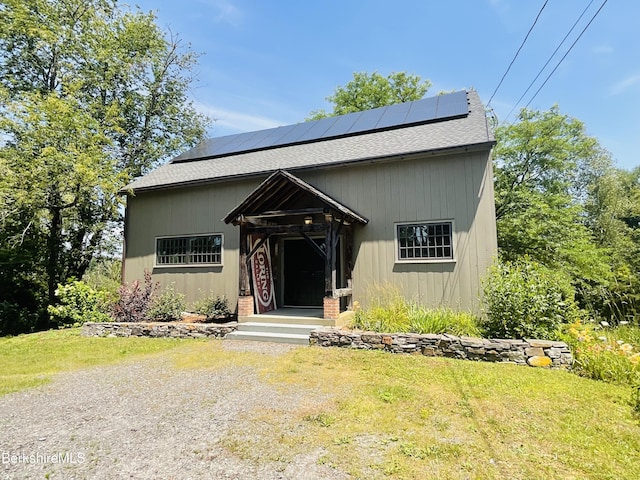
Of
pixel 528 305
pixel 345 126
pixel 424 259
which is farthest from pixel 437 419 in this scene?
pixel 345 126

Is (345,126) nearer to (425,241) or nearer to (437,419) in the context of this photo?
(425,241)

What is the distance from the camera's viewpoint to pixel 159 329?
24.7 feet

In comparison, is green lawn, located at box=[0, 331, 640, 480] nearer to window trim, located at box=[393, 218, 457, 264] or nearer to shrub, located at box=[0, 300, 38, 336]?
window trim, located at box=[393, 218, 457, 264]

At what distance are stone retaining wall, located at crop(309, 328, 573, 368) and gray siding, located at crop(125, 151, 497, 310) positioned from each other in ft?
6.36

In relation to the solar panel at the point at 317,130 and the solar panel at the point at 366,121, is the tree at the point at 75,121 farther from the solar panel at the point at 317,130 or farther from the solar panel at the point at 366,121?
the solar panel at the point at 366,121

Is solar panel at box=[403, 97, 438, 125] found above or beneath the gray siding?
above

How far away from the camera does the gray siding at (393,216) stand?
724 cm

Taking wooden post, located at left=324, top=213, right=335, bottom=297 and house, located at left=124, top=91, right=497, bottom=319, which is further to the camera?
house, located at left=124, top=91, right=497, bottom=319

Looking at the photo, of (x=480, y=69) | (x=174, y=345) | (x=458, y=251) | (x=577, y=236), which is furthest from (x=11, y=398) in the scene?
(x=577, y=236)

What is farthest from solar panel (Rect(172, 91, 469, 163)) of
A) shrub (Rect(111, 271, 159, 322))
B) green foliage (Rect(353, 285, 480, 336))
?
green foliage (Rect(353, 285, 480, 336))

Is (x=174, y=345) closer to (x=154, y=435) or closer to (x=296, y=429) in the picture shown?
(x=154, y=435)

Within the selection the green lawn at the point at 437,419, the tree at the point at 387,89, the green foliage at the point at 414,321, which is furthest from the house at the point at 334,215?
the tree at the point at 387,89

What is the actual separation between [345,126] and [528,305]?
7.81m

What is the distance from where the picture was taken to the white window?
9633mm
